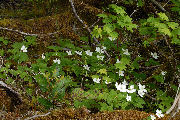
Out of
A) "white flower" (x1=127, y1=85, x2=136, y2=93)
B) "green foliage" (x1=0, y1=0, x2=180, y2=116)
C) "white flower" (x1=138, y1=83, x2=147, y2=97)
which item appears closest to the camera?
"green foliage" (x1=0, y1=0, x2=180, y2=116)

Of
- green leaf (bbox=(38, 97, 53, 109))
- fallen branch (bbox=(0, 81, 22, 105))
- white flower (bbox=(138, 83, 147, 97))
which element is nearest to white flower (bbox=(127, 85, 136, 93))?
white flower (bbox=(138, 83, 147, 97))

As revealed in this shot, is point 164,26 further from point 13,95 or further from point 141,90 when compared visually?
point 13,95

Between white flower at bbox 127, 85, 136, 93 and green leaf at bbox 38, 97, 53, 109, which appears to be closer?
green leaf at bbox 38, 97, 53, 109

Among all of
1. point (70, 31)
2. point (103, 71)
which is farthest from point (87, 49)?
point (103, 71)

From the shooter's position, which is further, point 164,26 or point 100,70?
point 100,70

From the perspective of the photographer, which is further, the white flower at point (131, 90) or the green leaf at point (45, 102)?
the white flower at point (131, 90)

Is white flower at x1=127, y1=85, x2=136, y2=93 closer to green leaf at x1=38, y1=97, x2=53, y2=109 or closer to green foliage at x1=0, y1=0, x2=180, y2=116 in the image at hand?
green foliage at x1=0, y1=0, x2=180, y2=116

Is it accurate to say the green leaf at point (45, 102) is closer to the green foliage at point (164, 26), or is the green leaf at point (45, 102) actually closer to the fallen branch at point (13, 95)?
the fallen branch at point (13, 95)


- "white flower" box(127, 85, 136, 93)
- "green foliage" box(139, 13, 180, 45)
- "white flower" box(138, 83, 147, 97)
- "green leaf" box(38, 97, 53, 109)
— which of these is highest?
"green foliage" box(139, 13, 180, 45)

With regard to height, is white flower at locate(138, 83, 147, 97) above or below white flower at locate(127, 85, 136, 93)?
below

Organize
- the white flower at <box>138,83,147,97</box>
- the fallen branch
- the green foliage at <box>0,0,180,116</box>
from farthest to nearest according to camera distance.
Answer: the white flower at <box>138,83,147,97</box> → the green foliage at <box>0,0,180,116</box> → the fallen branch

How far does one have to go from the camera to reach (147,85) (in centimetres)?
327

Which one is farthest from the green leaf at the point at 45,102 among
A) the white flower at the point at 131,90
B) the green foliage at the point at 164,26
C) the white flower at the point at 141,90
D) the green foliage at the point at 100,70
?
the green foliage at the point at 164,26

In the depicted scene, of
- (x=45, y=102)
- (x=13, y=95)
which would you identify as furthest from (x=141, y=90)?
(x=13, y=95)
